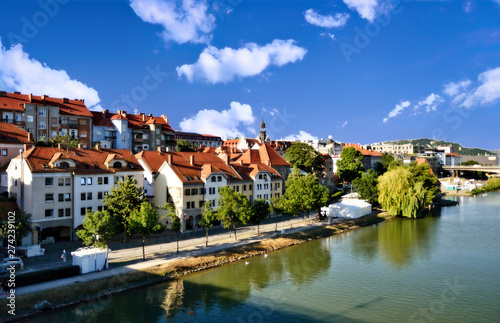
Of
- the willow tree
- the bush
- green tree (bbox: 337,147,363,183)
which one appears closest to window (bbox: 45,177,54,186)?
the bush

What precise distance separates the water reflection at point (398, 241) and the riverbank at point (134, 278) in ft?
30.0

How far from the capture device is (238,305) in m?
30.1

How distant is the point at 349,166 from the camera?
102 metres

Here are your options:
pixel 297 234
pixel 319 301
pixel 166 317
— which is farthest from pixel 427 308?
pixel 297 234

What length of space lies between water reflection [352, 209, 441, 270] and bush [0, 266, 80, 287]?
104ft

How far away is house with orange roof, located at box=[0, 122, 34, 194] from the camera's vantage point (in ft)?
156

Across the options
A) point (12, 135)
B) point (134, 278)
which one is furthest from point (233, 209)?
point (12, 135)

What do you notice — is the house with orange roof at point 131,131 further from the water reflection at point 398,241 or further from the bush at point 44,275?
the bush at point 44,275

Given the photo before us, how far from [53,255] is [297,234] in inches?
1227

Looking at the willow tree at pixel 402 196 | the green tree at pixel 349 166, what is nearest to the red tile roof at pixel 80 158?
the willow tree at pixel 402 196

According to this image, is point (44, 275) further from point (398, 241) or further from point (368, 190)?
point (368, 190)

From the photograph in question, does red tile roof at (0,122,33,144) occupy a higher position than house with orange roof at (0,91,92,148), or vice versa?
house with orange roof at (0,91,92,148)

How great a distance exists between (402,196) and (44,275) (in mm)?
63465

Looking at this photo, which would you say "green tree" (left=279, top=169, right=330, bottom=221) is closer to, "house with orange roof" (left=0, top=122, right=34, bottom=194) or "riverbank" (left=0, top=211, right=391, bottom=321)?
"riverbank" (left=0, top=211, right=391, bottom=321)
